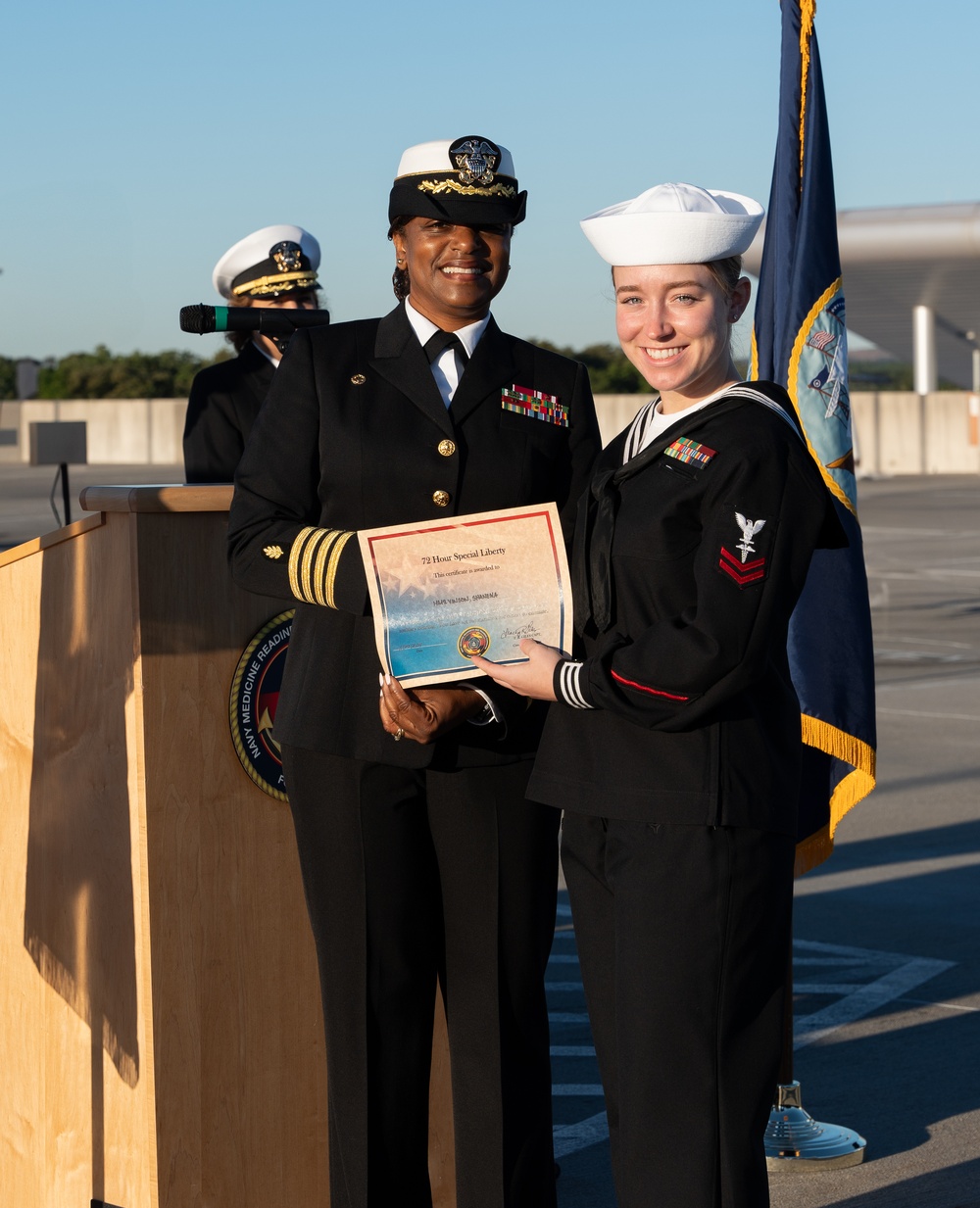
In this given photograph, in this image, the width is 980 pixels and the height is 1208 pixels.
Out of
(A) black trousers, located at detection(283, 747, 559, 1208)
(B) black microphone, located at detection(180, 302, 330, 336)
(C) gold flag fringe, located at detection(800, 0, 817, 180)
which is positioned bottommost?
(A) black trousers, located at detection(283, 747, 559, 1208)

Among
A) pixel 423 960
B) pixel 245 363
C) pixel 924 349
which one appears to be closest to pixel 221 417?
pixel 245 363

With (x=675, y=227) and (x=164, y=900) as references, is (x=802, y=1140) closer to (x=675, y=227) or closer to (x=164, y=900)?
(x=164, y=900)

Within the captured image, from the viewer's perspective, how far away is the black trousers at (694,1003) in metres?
2.52

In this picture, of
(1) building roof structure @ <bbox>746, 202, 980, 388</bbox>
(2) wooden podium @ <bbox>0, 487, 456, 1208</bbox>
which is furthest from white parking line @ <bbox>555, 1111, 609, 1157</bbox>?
(1) building roof structure @ <bbox>746, 202, 980, 388</bbox>

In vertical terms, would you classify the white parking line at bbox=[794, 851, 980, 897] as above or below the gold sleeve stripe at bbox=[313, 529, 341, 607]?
below

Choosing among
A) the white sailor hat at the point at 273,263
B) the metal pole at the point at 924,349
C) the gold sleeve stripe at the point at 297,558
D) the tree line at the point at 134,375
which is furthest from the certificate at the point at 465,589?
the tree line at the point at 134,375

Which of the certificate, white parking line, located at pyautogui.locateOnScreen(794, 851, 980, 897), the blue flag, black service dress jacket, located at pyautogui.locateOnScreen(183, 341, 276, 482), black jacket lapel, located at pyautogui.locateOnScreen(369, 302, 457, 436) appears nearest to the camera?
the certificate

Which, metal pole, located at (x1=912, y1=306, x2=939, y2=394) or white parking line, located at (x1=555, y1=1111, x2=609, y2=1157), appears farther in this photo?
metal pole, located at (x1=912, y1=306, x2=939, y2=394)

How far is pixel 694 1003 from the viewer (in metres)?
2.53

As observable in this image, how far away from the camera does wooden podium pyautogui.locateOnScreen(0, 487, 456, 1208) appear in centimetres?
304

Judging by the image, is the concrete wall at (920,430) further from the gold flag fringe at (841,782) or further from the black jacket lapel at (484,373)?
the black jacket lapel at (484,373)

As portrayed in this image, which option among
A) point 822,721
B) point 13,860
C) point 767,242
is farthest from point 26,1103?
point 767,242

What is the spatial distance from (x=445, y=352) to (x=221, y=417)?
1.49 metres

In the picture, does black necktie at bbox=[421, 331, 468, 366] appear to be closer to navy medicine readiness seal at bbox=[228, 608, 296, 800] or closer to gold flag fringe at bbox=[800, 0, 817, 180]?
navy medicine readiness seal at bbox=[228, 608, 296, 800]
